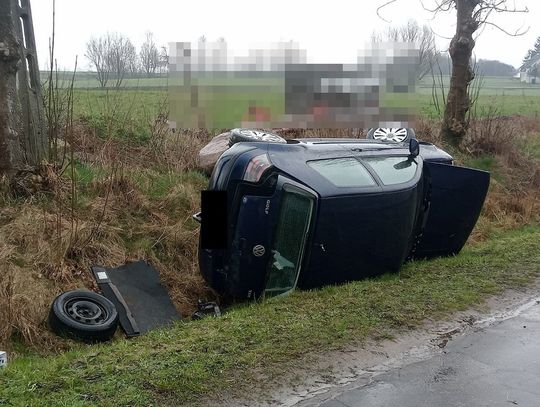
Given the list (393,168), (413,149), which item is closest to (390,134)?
(413,149)

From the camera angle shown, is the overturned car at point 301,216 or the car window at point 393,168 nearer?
the overturned car at point 301,216

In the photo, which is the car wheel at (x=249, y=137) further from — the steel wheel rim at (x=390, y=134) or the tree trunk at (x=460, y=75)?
the tree trunk at (x=460, y=75)

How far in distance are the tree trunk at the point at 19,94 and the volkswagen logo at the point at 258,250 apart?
3638 mm

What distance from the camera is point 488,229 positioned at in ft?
37.0

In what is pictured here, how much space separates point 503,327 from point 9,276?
4.68 meters

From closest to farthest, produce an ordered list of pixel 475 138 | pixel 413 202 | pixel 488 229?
pixel 413 202 < pixel 488 229 < pixel 475 138

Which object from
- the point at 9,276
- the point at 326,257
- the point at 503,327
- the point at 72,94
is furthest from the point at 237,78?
the point at 503,327

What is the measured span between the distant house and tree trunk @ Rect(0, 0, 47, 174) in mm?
38736

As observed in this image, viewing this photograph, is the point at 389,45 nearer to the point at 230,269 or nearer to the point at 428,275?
the point at 428,275

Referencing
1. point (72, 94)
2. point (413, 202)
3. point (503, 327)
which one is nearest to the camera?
point (503, 327)

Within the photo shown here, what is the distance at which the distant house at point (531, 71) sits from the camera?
138ft

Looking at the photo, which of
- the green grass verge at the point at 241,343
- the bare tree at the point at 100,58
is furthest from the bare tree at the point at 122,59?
the green grass verge at the point at 241,343

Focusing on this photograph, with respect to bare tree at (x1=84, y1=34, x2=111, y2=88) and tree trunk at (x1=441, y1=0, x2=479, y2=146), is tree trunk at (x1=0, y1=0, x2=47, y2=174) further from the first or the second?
tree trunk at (x1=441, y1=0, x2=479, y2=146)

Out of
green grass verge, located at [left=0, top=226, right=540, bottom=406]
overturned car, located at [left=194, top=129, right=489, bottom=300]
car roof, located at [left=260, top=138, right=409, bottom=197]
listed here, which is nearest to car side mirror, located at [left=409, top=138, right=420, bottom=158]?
car roof, located at [left=260, top=138, right=409, bottom=197]
